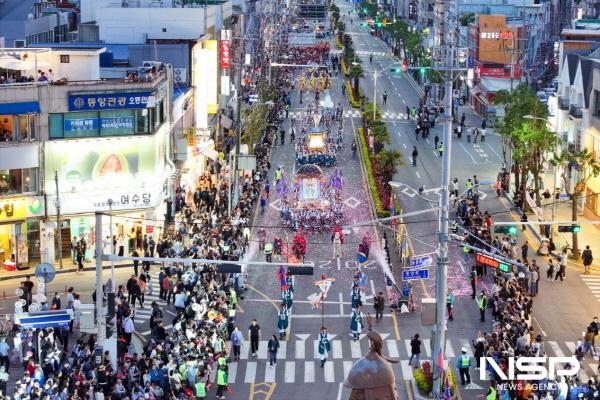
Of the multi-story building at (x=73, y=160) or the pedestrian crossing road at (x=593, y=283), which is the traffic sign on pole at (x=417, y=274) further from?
the multi-story building at (x=73, y=160)

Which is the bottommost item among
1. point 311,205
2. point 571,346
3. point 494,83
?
point 571,346

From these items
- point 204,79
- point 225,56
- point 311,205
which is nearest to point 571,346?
point 311,205

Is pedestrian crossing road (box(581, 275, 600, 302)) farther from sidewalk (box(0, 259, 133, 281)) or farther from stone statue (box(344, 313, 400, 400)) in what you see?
stone statue (box(344, 313, 400, 400))

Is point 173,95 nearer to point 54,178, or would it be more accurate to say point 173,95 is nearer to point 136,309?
point 54,178

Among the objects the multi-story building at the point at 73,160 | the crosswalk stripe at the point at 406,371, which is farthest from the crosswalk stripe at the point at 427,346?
the multi-story building at the point at 73,160

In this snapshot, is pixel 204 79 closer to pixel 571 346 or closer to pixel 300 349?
pixel 300 349

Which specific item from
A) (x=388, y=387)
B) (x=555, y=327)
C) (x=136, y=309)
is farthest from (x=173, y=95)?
(x=388, y=387)

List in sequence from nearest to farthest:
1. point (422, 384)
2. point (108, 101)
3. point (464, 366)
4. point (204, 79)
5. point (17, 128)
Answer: point (422, 384), point (464, 366), point (17, 128), point (108, 101), point (204, 79)
